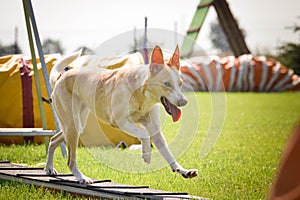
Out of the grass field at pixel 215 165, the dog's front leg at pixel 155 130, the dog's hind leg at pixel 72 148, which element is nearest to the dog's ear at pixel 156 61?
the dog's front leg at pixel 155 130

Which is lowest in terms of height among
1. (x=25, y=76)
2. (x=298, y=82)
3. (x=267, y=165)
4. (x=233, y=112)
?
(x=298, y=82)

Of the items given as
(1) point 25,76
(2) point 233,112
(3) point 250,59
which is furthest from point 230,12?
(1) point 25,76

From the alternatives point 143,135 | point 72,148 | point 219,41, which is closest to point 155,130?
point 143,135

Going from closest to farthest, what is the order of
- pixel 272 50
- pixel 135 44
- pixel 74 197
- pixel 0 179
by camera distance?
pixel 74 197
pixel 0 179
pixel 135 44
pixel 272 50

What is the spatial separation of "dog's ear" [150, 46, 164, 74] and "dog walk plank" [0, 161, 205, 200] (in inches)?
31.9

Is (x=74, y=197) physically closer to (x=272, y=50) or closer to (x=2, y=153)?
(x=2, y=153)

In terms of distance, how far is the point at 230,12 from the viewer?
21.3 m

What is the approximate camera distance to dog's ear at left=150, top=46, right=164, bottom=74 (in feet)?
12.5

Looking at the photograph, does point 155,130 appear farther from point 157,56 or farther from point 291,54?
point 291,54

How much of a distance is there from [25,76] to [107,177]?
106 inches

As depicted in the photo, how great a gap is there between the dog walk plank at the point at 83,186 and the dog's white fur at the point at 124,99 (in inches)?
5.0

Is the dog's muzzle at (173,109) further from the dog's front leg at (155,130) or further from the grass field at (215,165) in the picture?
the grass field at (215,165)

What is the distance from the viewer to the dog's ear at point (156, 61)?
12.5 ft

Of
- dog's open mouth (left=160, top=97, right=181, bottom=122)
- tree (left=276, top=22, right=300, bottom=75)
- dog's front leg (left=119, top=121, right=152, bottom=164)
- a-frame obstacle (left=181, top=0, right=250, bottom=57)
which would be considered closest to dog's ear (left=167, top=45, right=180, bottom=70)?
dog's open mouth (left=160, top=97, right=181, bottom=122)
